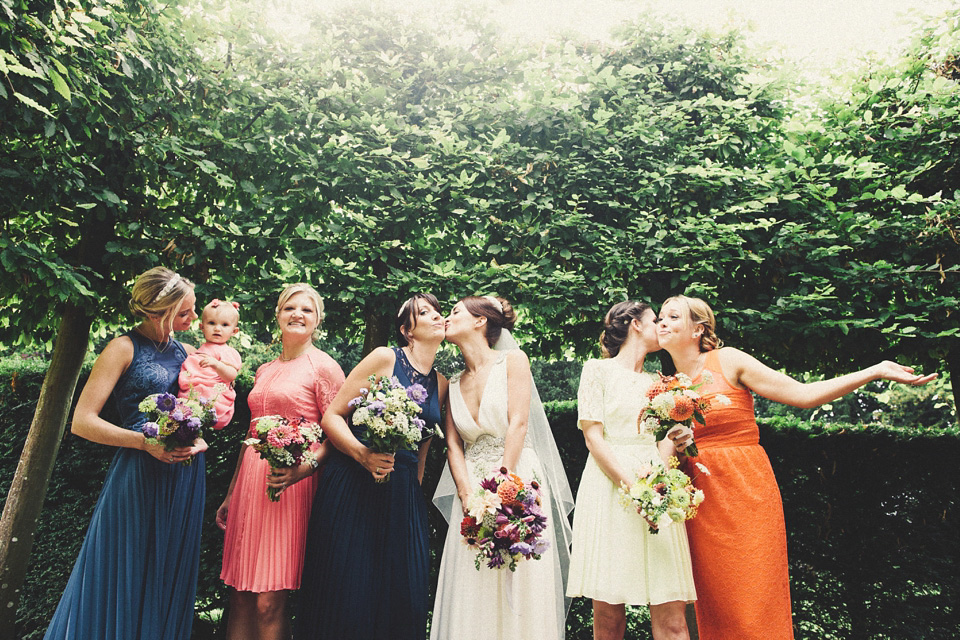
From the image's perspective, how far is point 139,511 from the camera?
3100 millimetres

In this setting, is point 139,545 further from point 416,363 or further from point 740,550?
point 740,550

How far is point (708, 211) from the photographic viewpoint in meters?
5.21

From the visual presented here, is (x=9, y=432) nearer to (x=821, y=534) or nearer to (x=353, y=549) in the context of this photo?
(x=353, y=549)

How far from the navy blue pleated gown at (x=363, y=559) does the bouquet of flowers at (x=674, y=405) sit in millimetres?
1579

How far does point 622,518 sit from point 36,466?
541cm

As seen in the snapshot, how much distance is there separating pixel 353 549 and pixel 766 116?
5.77m

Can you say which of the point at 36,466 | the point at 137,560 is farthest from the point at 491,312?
the point at 36,466

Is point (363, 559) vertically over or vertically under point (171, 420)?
under

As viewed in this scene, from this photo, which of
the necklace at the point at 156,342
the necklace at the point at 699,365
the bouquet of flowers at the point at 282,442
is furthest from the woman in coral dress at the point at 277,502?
the necklace at the point at 699,365

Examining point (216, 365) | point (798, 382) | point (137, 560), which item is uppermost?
point (216, 365)

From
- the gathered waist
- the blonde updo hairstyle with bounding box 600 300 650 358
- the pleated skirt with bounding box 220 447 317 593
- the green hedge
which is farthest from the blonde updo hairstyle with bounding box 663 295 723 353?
the pleated skirt with bounding box 220 447 317 593

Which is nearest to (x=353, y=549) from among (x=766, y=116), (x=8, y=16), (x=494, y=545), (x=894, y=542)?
(x=494, y=545)

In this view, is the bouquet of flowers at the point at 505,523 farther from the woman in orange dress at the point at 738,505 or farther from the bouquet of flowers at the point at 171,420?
the bouquet of flowers at the point at 171,420

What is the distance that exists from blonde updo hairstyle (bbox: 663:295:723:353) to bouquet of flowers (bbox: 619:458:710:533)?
1028mm
